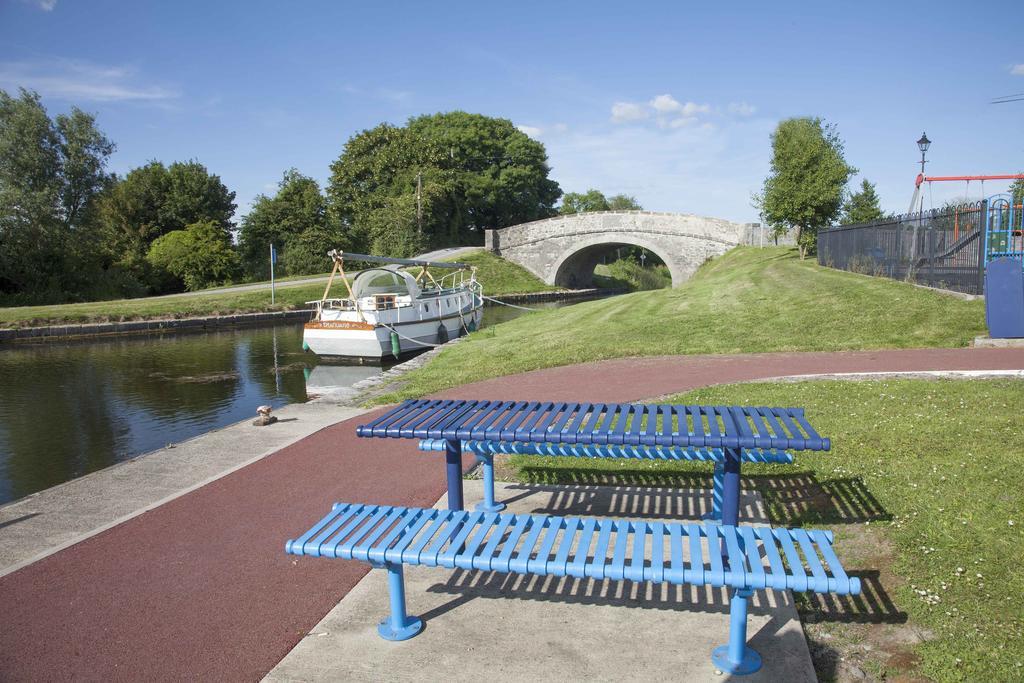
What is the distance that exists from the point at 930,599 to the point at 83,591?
5.40m

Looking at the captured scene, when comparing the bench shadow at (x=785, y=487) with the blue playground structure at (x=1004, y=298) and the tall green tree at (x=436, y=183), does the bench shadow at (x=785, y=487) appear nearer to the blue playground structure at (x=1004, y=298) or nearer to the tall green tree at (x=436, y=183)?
the blue playground structure at (x=1004, y=298)

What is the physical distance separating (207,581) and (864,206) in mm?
47844

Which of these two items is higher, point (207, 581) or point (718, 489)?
point (718, 489)

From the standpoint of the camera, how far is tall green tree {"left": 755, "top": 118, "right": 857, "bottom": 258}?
1155 inches

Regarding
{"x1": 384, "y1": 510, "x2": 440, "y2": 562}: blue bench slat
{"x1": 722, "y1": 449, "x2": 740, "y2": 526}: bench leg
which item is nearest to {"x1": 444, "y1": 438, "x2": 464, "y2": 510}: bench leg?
{"x1": 384, "y1": 510, "x2": 440, "y2": 562}: blue bench slat

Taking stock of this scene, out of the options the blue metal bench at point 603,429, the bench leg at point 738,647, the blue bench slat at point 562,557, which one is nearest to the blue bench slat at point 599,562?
the blue bench slat at point 562,557

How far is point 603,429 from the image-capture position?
466cm

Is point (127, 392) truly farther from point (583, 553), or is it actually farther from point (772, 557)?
point (772, 557)

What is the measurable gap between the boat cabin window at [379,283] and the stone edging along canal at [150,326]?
9.66 m

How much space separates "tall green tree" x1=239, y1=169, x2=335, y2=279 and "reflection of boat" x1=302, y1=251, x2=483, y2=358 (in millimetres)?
26659

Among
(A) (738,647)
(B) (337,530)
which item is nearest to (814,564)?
(A) (738,647)

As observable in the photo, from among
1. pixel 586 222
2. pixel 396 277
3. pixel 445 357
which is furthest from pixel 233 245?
pixel 445 357

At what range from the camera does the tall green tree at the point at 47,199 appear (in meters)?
33.9

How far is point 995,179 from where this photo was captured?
1142 inches
